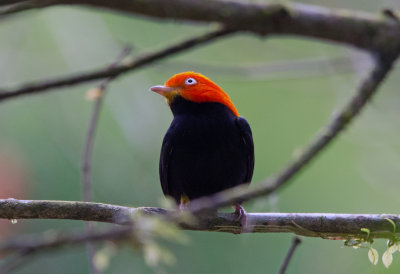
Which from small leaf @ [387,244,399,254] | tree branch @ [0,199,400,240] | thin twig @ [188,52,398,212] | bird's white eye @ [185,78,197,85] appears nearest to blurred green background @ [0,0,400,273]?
bird's white eye @ [185,78,197,85]

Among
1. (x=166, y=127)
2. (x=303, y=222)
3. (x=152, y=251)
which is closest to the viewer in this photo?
(x=152, y=251)

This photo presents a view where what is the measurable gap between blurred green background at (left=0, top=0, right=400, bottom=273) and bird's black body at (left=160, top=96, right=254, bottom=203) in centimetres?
51

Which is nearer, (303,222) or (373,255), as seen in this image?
(373,255)

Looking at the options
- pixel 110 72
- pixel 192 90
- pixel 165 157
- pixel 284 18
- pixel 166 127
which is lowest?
pixel 166 127

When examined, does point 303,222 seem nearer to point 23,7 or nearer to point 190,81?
point 190,81

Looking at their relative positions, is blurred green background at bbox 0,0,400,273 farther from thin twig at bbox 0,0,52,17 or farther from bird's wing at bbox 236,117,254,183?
thin twig at bbox 0,0,52,17

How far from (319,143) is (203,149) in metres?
2.08

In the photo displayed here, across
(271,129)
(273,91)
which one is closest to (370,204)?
(271,129)

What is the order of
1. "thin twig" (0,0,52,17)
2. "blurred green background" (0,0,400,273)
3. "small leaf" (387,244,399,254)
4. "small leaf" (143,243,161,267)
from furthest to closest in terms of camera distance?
"blurred green background" (0,0,400,273) < "thin twig" (0,0,52,17) < "small leaf" (387,244,399,254) < "small leaf" (143,243,161,267)

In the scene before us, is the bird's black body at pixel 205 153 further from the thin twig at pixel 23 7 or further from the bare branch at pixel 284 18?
the thin twig at pixel 23 7

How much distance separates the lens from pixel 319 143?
260 centimetres

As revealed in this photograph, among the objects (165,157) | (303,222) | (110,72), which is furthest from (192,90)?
(303,222)

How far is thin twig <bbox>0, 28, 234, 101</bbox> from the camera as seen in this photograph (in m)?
3.35

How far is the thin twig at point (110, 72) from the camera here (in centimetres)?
335
